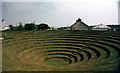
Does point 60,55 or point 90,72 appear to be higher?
point 90,72

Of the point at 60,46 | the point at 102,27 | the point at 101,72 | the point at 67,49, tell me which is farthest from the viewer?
the point at 102,27

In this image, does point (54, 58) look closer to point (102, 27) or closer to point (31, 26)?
point (102, 27)

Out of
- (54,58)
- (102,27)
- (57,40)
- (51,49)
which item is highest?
(102,27)

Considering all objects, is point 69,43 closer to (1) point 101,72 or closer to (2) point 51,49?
(2) point 51,49

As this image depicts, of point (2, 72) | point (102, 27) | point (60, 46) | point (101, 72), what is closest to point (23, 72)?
point (2, 72)

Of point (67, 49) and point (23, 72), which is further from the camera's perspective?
point (67, 49)

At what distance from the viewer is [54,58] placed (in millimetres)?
16422

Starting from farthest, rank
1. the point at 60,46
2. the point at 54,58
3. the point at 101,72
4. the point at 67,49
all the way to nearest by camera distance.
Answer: the point at 60,46
the point at 67,49
the point at 54,58
the point at 101,72

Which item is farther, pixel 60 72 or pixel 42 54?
pixel 42 54

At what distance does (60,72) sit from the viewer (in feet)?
23.9

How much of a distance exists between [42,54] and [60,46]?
4.39m

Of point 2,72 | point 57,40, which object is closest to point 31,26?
point 57,40

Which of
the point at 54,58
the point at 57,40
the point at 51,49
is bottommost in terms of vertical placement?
the point at 54,58

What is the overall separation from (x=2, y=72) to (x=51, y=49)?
11.8 metres
